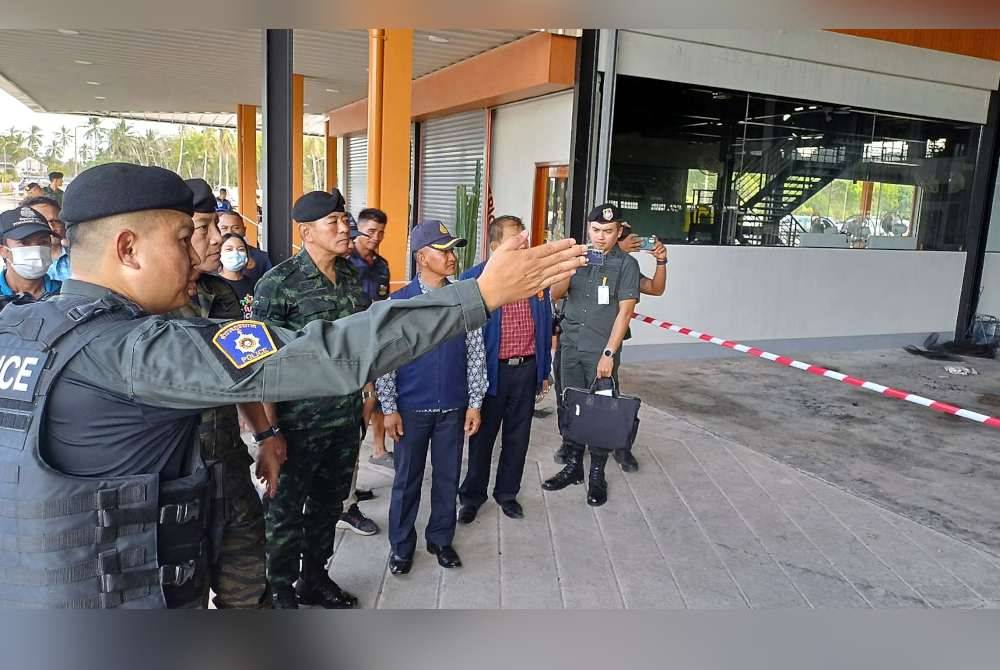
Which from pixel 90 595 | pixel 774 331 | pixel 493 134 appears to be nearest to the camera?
pixel 90 595

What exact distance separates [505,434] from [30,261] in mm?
2440

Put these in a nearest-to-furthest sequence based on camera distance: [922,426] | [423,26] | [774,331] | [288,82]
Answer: [423,26]
[288,82]
[922,426]
[774,331]

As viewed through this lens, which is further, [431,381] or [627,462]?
[627,462]

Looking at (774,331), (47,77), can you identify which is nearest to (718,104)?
(774,331)

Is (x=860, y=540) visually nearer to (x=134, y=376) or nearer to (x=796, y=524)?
(x=796, y=524)

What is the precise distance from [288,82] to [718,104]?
563cm

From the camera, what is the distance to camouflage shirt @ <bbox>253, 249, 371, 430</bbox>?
2633 mm

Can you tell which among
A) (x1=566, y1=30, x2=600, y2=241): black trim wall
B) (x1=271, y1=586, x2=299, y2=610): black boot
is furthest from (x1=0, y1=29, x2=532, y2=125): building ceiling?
(x1=271, y1=586, x2=299, y2=610): black boot

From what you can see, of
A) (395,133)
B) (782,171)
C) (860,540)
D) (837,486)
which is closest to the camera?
(860,540)

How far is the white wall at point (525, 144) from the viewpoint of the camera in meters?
8.53

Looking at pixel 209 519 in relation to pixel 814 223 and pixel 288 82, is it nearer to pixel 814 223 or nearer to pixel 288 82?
pixel 288 82

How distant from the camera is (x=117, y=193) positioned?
1147 mm

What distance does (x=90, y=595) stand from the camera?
115 centimetres

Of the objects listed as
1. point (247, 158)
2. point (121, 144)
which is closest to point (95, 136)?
point (121, 144)
